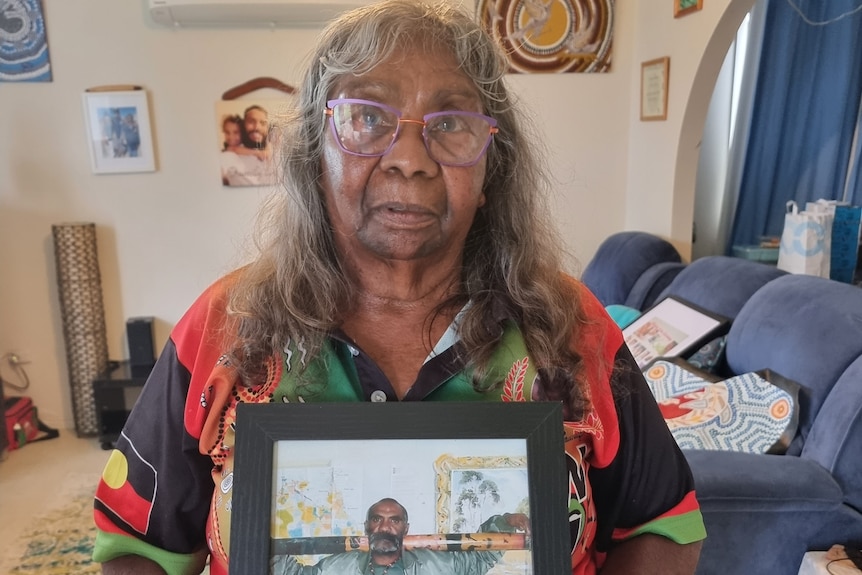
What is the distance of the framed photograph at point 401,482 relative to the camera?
742 mm

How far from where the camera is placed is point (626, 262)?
2916 millimetres

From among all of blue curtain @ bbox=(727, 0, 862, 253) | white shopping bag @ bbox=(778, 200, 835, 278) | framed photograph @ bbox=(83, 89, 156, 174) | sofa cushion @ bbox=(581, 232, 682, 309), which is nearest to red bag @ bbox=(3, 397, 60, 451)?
framed photograph @ bbox=(83, 89, 156, 174)

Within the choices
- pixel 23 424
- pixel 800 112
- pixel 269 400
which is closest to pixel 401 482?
pixel 269 400

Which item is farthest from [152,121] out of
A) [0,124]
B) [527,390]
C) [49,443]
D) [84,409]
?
[527,390]

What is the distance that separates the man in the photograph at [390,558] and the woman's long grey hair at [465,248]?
0.76 feet

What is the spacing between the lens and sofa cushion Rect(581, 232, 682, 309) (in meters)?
2.87

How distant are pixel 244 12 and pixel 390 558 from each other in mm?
2734

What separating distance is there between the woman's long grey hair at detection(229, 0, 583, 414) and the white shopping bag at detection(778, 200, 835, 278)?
78.1 inches

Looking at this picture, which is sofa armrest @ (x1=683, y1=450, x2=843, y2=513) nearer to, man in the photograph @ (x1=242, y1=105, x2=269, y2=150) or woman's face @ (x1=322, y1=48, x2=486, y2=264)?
woman's face @ (x1=322, y1=48, x2=486, y2=264)

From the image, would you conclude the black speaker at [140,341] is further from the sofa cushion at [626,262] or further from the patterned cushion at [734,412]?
the patterned cushion at [734,412]

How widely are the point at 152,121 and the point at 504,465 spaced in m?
2.84

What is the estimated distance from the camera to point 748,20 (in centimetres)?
323

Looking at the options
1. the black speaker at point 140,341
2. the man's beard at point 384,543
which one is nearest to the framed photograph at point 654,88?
the black speaker at point 140,341

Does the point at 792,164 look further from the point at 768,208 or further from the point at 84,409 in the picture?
the point at 84,409
